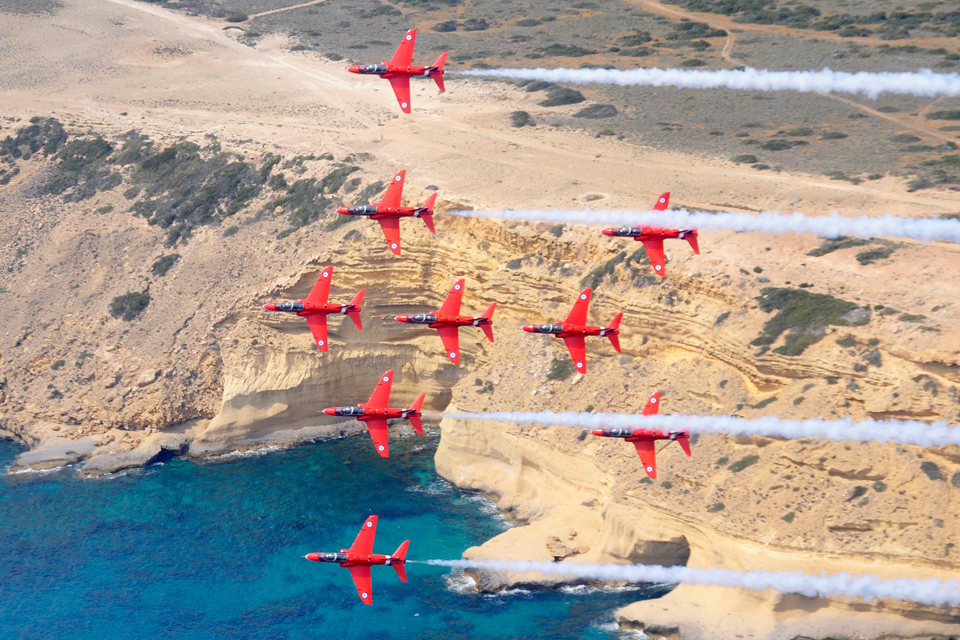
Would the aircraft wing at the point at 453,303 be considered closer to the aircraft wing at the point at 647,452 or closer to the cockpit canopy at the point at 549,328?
the cockpit canopy at the point at 549,328

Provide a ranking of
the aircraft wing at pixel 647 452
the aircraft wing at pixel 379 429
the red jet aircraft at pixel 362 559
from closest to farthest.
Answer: the aircraft wing at pixel 647 452, the red jet aircraft at pixel 362 559, the aircraft wing at pixel 379 429

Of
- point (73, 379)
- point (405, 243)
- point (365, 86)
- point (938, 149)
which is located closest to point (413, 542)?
point (405, 243)

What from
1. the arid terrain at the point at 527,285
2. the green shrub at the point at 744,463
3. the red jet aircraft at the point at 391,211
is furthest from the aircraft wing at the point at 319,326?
the green shrub at the point at 744,463

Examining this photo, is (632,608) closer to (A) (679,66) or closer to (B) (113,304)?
(B) (113,304)

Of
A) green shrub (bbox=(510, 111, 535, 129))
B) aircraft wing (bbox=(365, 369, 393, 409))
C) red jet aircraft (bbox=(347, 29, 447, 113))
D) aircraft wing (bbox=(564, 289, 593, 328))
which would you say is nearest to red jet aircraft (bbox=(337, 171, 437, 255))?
red jet aircraft (bbox=(347, 29, 447, 113))

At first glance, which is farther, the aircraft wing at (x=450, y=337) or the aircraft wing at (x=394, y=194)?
the aircraft wing at (x=394, y=194)

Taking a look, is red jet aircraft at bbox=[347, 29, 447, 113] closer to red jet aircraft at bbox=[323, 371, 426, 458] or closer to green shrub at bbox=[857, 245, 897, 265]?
red jet aircraft at bbox=[323, 371, 426, 458]
